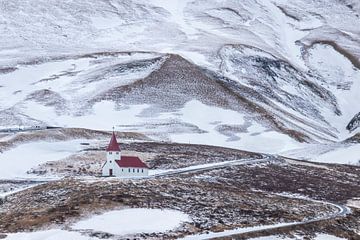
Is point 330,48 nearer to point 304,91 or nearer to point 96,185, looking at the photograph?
point 304,91

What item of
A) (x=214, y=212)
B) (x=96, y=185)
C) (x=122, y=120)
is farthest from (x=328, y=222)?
(x=122, y=120)

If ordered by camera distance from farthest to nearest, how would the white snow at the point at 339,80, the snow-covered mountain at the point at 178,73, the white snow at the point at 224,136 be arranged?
the white snow at the point at 339,80 → the snow-covered mountain at the point at 178,73 → the white snow at the point at 224,136

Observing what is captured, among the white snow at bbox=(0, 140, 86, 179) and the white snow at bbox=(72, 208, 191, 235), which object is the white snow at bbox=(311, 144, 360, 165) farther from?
the white snow at bbox=(72, 208, 191, 235)

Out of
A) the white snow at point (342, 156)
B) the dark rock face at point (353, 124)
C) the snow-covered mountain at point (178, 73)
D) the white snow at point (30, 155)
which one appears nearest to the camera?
the white snow at point (30, 155)

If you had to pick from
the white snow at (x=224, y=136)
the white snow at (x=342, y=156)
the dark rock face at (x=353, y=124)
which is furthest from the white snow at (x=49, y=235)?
the dark rock face at (x=353, y=124)

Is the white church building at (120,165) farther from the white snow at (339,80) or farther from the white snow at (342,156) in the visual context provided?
the white snow at (339,80)

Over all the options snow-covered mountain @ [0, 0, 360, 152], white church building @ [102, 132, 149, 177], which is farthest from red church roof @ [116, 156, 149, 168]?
snow-covered mountain @ [0, 0, 360, 152]
